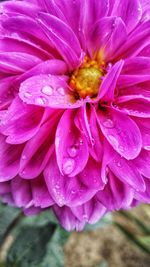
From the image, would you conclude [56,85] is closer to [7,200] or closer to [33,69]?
[33,69]

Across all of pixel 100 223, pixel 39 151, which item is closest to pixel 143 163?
pixel 39 151

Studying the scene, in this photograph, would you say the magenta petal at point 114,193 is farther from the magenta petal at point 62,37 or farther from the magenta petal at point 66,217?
the magenta petal at point 62,37

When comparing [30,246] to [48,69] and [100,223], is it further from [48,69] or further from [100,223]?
[48,69]

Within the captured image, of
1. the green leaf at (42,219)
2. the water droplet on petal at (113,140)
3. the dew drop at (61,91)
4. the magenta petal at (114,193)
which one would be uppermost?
the dew drop at (61,91)

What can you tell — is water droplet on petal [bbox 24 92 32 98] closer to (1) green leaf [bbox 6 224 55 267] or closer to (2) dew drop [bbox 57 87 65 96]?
(2) dew drop [bbox 57 87 65 96]

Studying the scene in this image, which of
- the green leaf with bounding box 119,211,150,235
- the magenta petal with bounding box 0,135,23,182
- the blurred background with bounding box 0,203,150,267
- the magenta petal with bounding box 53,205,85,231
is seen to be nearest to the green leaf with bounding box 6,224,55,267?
the blurred background with bounding box 0,203,150,267

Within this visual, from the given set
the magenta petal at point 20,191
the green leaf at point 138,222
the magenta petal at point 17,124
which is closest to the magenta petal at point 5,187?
the magenta petal at point 20,191
